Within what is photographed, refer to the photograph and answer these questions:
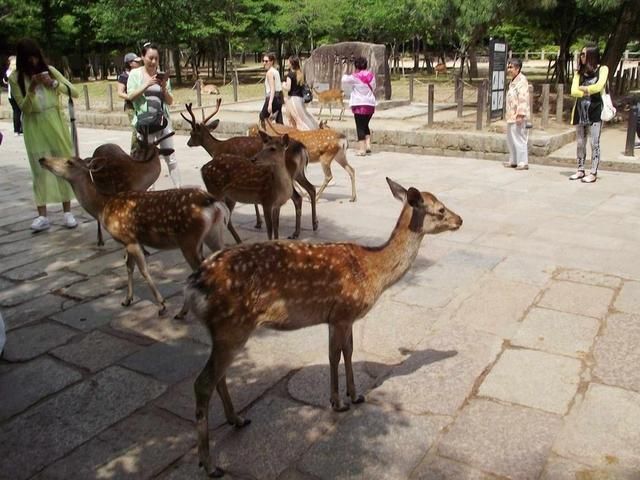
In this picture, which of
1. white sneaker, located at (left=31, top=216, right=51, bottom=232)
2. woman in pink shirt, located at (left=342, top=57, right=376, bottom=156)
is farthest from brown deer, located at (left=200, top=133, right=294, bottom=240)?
woman in pink shirt, located at (left=342, top=57, right=376, bottom=156)

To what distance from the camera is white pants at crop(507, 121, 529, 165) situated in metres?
8.95

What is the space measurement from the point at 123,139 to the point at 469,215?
8.82 meters

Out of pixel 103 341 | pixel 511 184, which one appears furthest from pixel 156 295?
pixel 511 184

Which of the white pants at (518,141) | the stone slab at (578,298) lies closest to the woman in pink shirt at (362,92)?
the white pants at (518,141)

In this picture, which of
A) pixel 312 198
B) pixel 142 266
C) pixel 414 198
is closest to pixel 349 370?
pixel 414 198

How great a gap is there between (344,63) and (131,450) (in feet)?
50.2

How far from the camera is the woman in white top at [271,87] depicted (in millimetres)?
9320

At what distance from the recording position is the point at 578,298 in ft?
14.3

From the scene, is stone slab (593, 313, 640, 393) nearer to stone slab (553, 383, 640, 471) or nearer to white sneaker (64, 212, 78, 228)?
stone slab (553, 383, 640, 471)

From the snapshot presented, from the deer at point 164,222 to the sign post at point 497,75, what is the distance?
8.32m

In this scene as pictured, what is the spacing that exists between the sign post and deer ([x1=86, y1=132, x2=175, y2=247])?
296 inches

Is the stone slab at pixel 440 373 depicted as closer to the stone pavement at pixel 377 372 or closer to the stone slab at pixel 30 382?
the stone pavement at pixel 377 372

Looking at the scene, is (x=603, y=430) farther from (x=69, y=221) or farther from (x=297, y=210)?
(x=69, y=221)

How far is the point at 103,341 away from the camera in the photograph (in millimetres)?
3832
